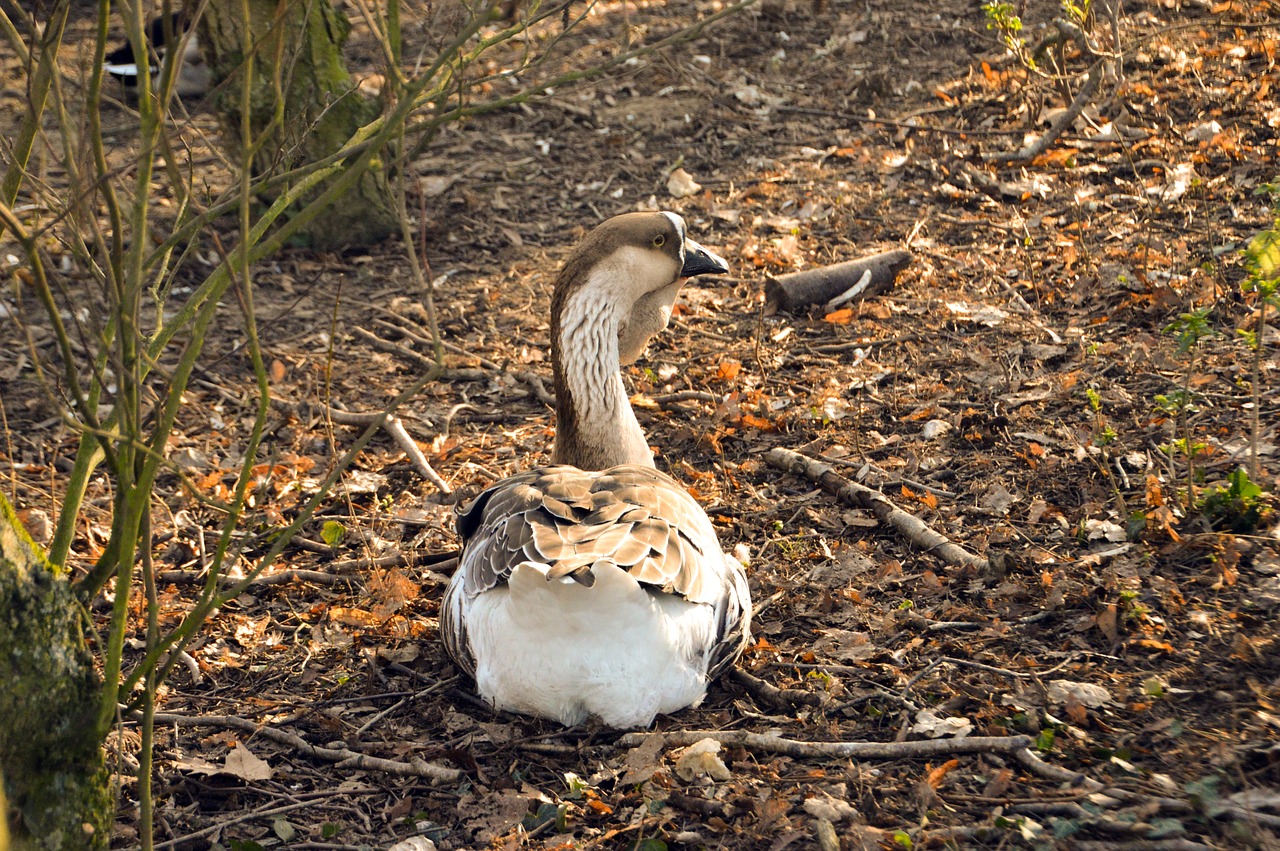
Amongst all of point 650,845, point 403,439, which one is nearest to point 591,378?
point 403,439

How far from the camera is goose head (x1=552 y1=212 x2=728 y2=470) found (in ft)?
14.9

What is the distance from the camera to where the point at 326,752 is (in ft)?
11.3

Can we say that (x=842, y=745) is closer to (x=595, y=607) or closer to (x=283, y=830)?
(x=595, y=607)

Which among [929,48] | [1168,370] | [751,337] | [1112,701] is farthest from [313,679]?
[929,48]

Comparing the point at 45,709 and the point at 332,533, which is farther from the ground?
the point at 45,709

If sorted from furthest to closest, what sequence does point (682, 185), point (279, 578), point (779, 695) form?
point (682, 185) → point (279, 578) → point (779, 695)

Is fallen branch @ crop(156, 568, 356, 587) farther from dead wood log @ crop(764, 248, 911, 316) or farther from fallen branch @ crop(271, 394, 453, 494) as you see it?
dead wood log @ crop(764, 248, 911, 316)

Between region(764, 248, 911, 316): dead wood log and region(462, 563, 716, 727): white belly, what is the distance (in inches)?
120

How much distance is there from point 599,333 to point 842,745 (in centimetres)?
198

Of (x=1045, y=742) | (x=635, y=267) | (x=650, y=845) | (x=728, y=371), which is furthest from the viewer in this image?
Result: (x=728, y=371)

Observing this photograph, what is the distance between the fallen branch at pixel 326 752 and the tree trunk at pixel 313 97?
3.35 m

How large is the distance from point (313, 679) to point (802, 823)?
1827 mm

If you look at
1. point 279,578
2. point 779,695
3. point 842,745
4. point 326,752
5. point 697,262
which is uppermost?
point 697,262

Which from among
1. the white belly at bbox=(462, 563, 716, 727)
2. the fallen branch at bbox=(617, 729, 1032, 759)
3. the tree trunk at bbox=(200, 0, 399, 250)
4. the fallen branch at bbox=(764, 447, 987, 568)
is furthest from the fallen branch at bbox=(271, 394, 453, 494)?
the fallen branch at bbox=(617, 729, 1032, 759)
